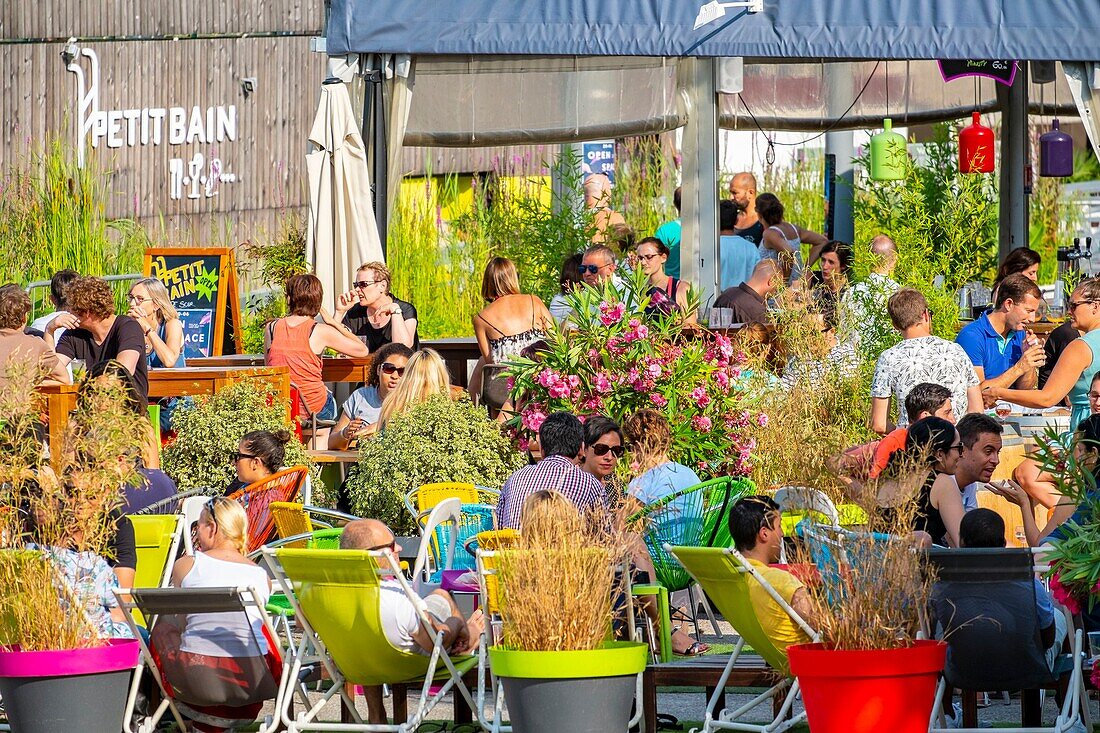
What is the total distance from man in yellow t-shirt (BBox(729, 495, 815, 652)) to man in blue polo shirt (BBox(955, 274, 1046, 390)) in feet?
12.3

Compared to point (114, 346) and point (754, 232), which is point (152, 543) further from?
point (754, 232)

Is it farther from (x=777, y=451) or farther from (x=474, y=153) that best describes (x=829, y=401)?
(x=474, y=153)

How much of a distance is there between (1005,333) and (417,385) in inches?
122

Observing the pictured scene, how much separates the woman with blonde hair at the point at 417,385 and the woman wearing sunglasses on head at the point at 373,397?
0.42 meters

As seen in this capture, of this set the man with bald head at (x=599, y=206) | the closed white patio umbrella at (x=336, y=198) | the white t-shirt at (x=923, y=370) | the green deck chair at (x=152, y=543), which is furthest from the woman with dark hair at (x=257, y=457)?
the man with bald head at (x=599, y=206)

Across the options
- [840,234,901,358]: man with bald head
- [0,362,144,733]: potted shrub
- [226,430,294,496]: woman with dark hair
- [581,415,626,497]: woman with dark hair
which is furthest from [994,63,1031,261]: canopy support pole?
[0,362,144,733]: potted shrub

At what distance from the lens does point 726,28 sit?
34.4 ft

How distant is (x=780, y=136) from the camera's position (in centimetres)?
1842

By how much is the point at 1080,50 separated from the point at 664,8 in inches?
94.1

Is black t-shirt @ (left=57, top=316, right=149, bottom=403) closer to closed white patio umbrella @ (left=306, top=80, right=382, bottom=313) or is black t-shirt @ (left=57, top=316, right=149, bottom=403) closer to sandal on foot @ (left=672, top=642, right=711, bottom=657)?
closed white patio umbrella @ (left=306, top=80, right=382, bottom=313)

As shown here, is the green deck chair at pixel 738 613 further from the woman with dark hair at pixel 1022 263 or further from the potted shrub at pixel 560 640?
the woman with dark hair at pixel 1022 263

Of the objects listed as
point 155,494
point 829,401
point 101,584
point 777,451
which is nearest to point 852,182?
point 829,401

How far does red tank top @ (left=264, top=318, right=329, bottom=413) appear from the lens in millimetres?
9945

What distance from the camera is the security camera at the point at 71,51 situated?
60.5 ft
